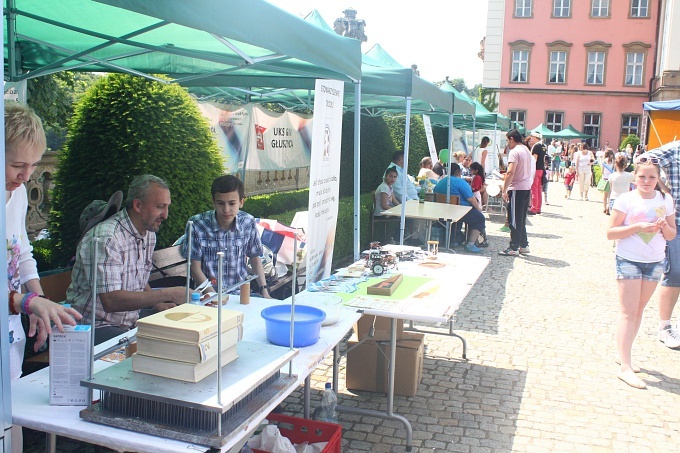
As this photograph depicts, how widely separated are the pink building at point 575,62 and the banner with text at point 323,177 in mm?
41481

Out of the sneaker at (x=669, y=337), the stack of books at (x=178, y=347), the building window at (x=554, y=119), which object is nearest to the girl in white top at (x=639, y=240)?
the sneaker at (x=669, y=337)

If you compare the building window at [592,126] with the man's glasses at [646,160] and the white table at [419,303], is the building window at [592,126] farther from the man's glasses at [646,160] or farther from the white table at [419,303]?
the white table at [419,303]

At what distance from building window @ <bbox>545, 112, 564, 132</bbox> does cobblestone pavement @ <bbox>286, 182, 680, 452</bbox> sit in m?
38.2

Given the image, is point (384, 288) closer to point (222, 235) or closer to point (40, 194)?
point (222, 235)

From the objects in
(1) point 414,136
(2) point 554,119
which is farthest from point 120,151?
(2) point 554,119

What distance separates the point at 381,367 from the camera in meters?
4.61

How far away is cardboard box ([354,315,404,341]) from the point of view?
4621 mm

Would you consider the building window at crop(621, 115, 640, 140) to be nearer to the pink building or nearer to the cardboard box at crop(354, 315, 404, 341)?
the pink building

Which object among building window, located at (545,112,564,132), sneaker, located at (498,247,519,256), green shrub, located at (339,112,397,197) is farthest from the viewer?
building window, located at (545,112,564,132)

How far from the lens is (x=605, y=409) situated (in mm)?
4492

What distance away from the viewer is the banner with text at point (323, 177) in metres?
4.45

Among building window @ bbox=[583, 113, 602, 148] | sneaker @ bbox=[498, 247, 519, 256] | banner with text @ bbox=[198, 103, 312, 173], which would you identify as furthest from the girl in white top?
building window @ bbox=[583, 113, 602, 148]

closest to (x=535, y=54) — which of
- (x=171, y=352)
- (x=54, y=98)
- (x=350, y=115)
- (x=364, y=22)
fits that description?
(x=364, y=22)

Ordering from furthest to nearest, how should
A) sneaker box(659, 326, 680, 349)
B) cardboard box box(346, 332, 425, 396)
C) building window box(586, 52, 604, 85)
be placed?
building window box(586, 52, 604, 85)
sneaker box(659, 326, 680, 349)
cardboard box box(346, 332, 425, 396)
